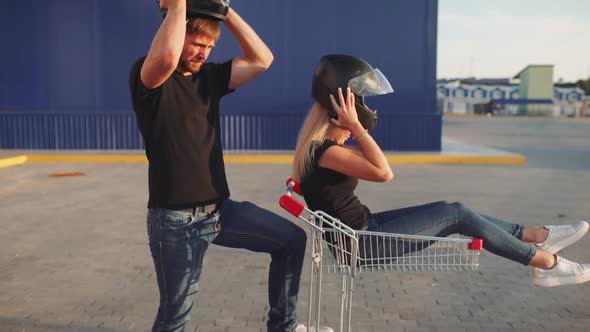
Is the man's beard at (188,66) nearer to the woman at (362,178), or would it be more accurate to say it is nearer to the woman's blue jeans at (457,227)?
the woman at (362,178)

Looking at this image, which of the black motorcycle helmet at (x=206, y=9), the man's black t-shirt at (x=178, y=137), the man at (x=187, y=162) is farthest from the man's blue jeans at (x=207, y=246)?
the black motorcycle helmet at (x=206, y=9)

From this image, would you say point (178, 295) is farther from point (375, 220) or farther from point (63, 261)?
point (63, 261)

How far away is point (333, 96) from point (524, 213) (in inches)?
233

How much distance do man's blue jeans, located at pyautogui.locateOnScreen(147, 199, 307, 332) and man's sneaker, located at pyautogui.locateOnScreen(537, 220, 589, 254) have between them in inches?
58.1

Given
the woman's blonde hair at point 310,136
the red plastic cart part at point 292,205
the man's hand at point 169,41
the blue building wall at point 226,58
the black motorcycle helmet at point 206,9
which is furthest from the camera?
the blue building wall at point 226,58

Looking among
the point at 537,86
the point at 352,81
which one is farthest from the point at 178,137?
the point at 537,86

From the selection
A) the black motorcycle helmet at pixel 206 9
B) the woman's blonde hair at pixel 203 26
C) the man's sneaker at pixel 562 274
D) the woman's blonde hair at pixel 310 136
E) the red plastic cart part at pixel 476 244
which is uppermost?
the black motorcycle helmet at pixel 206 9

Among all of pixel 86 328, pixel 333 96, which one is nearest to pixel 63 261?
pixel 86 328

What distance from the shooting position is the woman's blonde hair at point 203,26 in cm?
277

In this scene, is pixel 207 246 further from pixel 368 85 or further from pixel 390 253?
pixel 368 85

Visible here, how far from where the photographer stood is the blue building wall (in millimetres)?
16406

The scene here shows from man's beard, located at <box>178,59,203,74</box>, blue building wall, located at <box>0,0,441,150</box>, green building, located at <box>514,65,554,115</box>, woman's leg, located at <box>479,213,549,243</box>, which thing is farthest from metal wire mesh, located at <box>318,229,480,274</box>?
green building, located at <box>514,65,554,115</box>

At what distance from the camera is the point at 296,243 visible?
3291mm

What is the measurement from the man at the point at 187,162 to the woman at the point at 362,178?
1.24 ft
